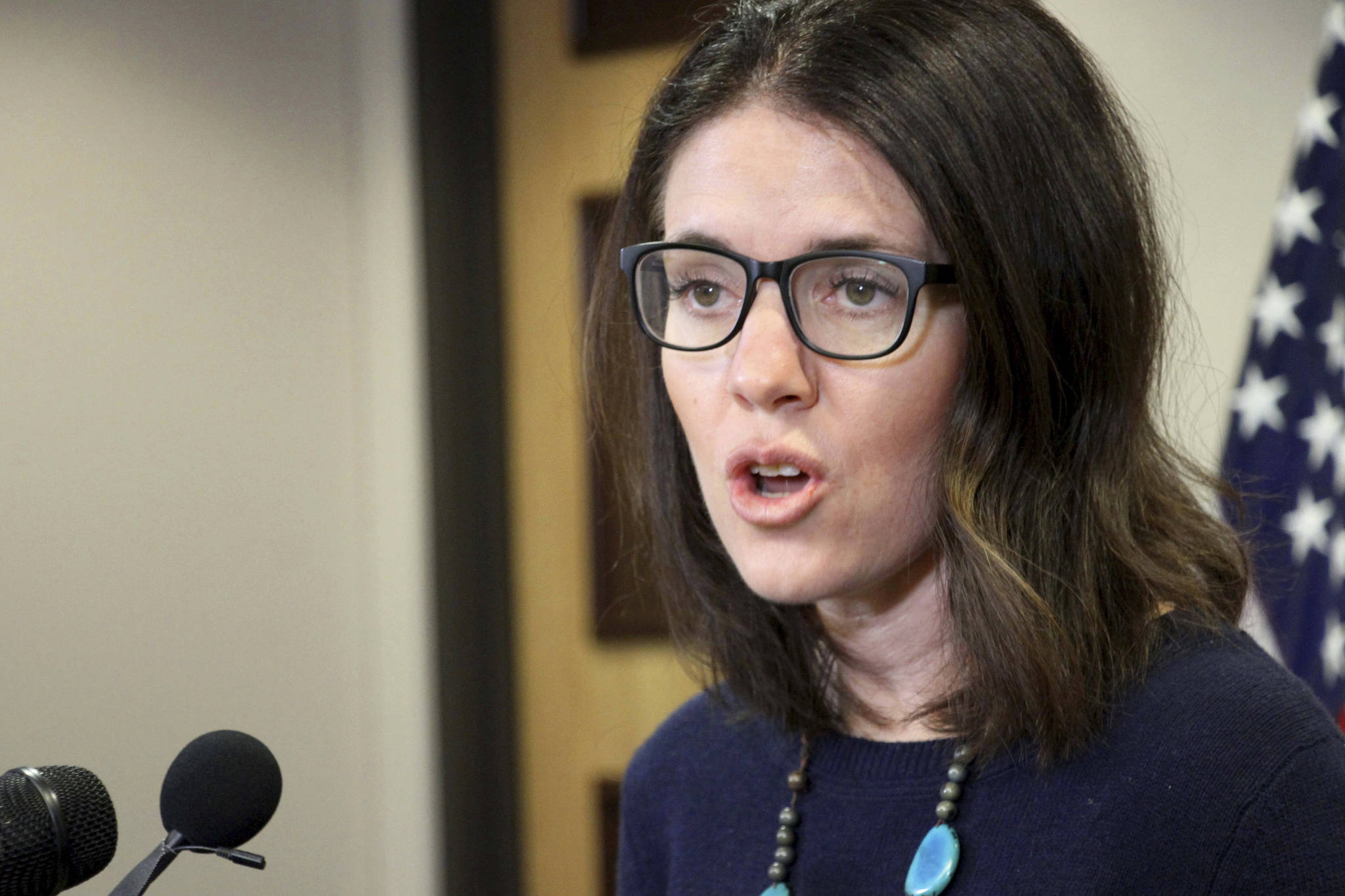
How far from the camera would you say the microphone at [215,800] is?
0.66m

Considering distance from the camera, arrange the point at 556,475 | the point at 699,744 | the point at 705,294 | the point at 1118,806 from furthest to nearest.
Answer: the point at 556,475, the point at 699,744, the point at 705,294, the point at 1118,806

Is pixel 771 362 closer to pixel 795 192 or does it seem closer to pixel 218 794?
pixel 795 192

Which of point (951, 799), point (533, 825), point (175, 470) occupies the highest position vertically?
point (175, 470)

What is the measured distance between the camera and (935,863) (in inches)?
34.9

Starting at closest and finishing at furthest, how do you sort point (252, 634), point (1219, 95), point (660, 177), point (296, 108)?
point (660, 177), point (1219, 95), point (252, 634), point (296, 108)

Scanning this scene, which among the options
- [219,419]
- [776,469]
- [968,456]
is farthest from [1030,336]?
[219,419]

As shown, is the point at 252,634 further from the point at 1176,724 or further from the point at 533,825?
the point at 1176,724

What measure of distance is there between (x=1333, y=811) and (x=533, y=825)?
1.95 m

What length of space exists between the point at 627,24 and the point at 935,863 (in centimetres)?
187

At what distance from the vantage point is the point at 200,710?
80.5 inches

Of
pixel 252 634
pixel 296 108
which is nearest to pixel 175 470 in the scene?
pixel 252 634

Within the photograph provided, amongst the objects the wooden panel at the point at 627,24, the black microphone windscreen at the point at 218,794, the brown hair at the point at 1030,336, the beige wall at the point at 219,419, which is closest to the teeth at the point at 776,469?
the brown hair at the point at 1030,336

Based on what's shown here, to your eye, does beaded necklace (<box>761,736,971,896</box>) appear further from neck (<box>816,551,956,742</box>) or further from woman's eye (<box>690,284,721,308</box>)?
woman's eye (<box>690,284,721,308</box>)

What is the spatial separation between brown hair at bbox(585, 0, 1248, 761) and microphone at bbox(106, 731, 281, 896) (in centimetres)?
49
